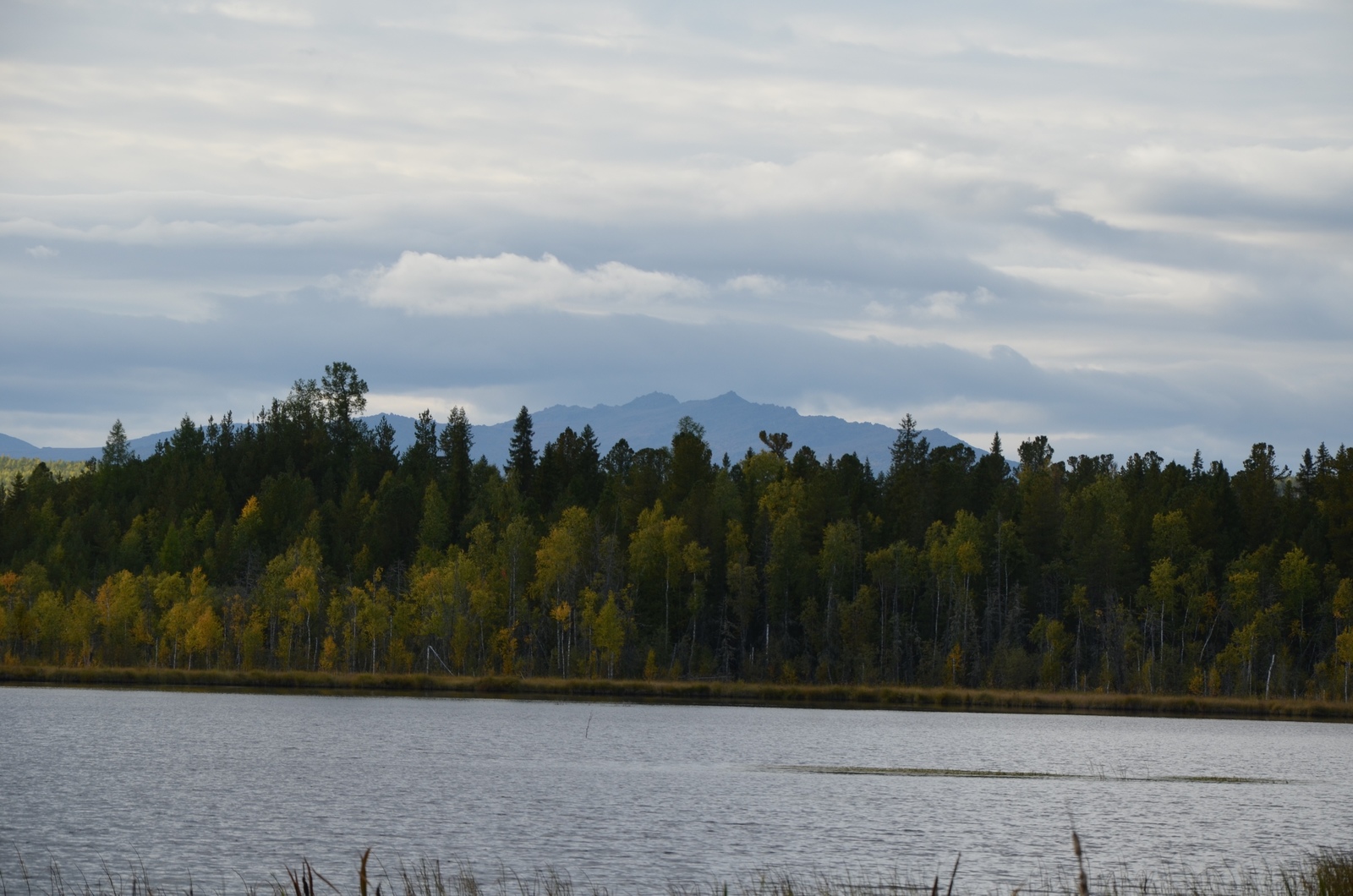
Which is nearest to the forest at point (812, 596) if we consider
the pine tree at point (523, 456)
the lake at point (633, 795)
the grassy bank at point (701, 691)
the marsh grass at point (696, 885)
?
the grassy bank at point (701, 691)

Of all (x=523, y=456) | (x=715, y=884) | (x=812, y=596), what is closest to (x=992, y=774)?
(x=715, y=884)

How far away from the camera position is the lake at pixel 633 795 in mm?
39531

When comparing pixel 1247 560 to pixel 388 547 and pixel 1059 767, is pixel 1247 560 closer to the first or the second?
pixel 1059 767

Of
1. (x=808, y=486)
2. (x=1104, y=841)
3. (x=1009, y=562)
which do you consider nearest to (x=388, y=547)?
(x=808, y=486)

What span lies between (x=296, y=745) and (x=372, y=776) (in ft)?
47.5

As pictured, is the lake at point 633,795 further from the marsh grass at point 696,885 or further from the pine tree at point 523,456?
the pine tree at point 523,456

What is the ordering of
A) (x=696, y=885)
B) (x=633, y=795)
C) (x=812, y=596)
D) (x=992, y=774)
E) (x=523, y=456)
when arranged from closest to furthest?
(x=696, y=885) < (x=633, y=795) < (x=992, y=774) < (x=812, y=596) < (x=523, y=456)

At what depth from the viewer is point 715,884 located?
1331 inches

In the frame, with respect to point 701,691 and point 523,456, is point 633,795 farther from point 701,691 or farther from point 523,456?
point 523,456

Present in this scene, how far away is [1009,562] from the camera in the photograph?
491 feet

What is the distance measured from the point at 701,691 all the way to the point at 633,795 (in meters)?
81.0

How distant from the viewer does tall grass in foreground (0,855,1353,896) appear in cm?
2894

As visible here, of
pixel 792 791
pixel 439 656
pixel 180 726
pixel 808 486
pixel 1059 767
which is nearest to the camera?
pixel 792 791

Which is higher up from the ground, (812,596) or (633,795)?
(812,596)
